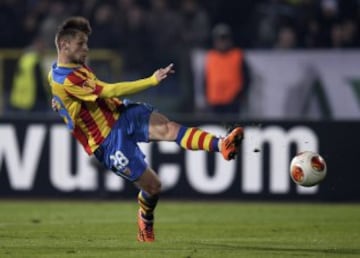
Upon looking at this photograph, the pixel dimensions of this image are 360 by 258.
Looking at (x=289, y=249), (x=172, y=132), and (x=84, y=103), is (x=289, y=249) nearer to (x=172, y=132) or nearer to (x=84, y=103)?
(x=172, y=132)

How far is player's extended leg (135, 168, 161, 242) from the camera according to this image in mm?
10750

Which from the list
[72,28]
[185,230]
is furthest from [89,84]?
[185,230]

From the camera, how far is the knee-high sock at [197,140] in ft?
34.7

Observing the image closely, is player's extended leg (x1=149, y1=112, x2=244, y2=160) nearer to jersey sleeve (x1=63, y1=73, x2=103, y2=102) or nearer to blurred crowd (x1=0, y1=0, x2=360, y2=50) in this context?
jersey sleeve (x1=63, y1=73, x2=103, y2=102)

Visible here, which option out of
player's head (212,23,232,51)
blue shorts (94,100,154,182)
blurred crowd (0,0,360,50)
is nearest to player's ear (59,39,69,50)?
blue shorts (94,100,154,182)

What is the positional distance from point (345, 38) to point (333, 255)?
11.0 metres

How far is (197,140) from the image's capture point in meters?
10.6

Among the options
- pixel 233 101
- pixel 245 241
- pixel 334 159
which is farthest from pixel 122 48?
pixel 245 241

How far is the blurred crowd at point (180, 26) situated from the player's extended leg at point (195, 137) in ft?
30.9

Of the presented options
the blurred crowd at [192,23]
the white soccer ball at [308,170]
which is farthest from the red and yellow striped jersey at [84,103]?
the blurred crowd at [192,23]

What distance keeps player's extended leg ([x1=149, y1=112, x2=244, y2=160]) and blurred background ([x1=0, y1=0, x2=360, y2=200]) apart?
6.17 meters

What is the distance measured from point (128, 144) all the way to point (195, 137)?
679 mm

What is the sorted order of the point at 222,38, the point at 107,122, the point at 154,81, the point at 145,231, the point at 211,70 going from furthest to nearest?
the point at 211,70
the point at 222,38
the point at 145,231
the point at 107,122
the point at 154,81

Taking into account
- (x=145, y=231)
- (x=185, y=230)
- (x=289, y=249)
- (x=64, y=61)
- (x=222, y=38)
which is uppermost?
(x=222, y=38)
